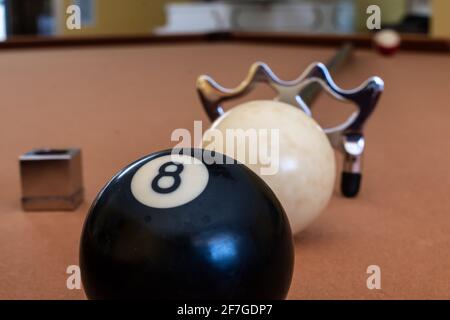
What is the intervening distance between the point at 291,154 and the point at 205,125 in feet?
2.41

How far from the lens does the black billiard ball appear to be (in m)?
0.57

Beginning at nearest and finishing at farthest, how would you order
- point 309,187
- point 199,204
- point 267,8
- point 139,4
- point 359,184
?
1. point 199,204
2. point 309,187
3. point 359,184
4. point 267,8
5. point 139,4

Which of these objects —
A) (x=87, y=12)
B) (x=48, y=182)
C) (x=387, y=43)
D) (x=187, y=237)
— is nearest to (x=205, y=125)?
(x=48, y=182)

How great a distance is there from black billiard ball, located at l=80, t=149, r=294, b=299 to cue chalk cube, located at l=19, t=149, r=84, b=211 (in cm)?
45

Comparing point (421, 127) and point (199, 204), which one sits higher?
point (199, 204)

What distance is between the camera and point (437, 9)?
4.20 m

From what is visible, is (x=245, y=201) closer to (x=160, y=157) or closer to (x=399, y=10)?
(x=160, y=157)

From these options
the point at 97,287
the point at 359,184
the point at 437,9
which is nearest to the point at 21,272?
the point at 97,287

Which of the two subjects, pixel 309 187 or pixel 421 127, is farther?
pixel 421 127

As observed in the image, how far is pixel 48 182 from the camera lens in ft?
3.52

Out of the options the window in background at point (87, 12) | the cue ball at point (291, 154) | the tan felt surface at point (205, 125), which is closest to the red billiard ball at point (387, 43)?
the tan felt surface at point (205, 125)

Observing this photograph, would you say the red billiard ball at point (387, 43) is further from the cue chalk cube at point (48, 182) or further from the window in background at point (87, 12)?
the window in background at point (87, 12)

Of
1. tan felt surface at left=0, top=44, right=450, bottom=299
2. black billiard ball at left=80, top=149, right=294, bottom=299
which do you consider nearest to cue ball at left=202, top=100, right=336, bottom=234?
tan felt surface at left=0, top=44, right=450, bottom=299

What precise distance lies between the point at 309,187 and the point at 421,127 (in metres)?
0.87
